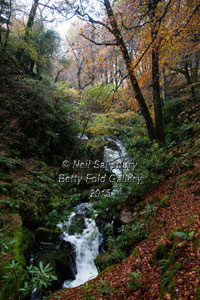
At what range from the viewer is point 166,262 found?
112 inches

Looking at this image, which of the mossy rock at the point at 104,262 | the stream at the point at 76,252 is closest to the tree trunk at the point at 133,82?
the stream at the point at 76,252

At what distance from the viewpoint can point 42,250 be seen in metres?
5.74

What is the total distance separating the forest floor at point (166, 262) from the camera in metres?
2.27

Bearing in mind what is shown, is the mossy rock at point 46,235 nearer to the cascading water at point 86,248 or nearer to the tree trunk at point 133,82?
the cascading water at point 86,248

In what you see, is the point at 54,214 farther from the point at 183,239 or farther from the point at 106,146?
the point at 106,146

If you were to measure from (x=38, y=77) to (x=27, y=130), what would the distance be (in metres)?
5.08

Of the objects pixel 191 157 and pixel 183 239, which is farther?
pixel 191 157

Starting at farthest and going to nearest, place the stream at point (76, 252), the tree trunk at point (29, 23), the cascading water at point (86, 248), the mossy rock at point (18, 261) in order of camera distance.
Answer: the tree trunk at point (29, 23)
the cascading water at point (86, 248)
the stream at point (76, 252)
the mossy rock at point (18, 261)

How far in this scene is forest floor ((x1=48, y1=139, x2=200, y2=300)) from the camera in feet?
7.44

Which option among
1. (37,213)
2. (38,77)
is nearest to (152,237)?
(37,213)

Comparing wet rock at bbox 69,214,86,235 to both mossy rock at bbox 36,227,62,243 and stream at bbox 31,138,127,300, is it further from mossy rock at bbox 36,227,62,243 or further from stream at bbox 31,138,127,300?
mossy rock at bbox 36,227,62,243

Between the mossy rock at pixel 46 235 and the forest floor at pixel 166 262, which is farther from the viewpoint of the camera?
the mossy rock at pixel 46 235

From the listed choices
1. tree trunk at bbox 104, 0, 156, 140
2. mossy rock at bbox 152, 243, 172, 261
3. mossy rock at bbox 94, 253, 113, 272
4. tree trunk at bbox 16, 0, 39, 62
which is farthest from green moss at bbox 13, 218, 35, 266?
tree trunk at bbox 16, 0, 39, 62

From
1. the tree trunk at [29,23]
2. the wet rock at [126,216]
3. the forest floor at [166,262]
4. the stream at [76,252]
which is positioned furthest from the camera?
the tree trunk at [29,23]
